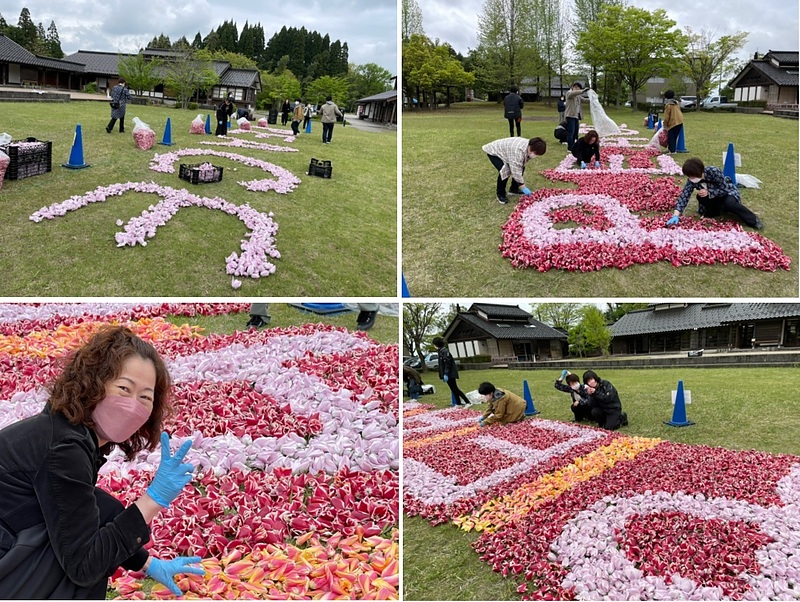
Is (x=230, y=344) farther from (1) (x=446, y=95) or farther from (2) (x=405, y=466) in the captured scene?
(1) (x=446, y=95)

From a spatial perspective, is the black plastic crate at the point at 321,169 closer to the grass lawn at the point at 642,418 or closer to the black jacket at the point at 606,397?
the grass lawn at the point at 642,418

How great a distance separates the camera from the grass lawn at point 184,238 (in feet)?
24.9

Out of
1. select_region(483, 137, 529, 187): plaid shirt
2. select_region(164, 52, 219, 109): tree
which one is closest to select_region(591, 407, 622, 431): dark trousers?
select_region(483, 137, 529, 187): plaid shirt

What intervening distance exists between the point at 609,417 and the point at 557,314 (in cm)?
227

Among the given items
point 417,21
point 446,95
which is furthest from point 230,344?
point 446,95

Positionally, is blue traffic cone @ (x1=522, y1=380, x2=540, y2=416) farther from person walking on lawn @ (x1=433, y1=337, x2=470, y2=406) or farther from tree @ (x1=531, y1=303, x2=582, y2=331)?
tree @ (x1=531, y1=303, x2=582, y2=331)

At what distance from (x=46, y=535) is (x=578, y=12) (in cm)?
2250

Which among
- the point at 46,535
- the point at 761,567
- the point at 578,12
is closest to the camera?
the point at 46,535

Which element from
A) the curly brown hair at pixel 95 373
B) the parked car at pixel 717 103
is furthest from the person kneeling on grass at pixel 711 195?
the parked car at pixel 717 103

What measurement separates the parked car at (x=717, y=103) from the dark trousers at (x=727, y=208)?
20922mm

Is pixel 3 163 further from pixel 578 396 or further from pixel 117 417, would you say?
pixel 578 396

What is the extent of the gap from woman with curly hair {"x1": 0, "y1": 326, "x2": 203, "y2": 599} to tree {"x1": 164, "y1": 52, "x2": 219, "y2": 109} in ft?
121

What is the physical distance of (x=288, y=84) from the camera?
36156 mm

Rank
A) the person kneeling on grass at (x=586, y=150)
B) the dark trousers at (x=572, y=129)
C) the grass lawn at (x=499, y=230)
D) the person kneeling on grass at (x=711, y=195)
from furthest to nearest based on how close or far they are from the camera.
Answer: the dark trousers at (x=572, y=129) → the person kneeling on grass at (x=586, y=150) → the person kneeling on grass at (x=711, y=195) → the grass lawn at (x=499, y=230)
